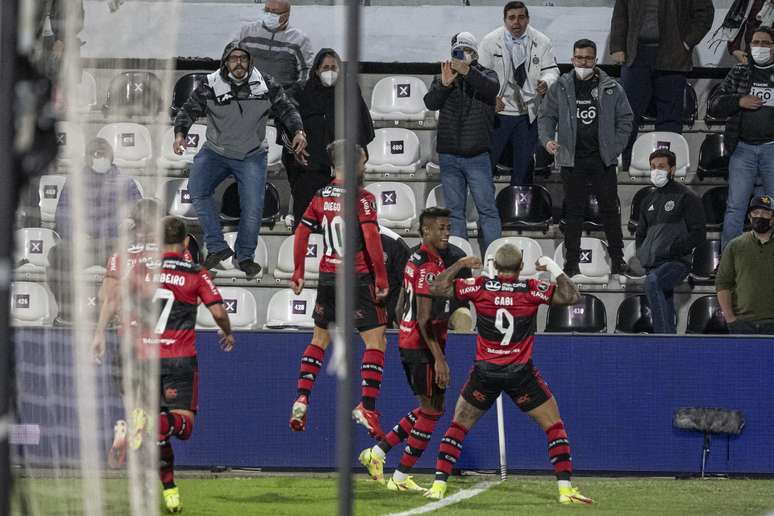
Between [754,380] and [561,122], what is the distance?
330 cm

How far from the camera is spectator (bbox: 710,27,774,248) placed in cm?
1456

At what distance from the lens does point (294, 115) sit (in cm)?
1457

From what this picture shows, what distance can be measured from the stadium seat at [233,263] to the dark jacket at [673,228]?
12.5ft

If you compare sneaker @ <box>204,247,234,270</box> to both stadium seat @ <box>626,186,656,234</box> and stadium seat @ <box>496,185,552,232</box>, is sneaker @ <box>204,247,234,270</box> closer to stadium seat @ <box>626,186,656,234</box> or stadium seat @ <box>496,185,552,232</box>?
stadium seat @ <box>496,185,552,232</box>

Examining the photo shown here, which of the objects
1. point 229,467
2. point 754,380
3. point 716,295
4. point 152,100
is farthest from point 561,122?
point 152,100

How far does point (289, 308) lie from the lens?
14695 millimetres

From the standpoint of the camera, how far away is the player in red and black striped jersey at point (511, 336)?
10805 mm

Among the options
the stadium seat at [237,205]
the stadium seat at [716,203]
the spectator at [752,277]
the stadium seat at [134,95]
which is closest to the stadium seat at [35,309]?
the stadium seat at [134,95]

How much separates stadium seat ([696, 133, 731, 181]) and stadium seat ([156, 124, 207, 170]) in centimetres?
542

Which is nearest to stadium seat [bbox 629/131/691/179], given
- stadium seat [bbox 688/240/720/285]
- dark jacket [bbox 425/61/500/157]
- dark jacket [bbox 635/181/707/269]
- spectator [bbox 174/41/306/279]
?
stadium seat [bbox 688/240/720/285]

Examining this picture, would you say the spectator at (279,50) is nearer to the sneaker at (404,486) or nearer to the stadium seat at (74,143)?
the sneaker at (404,486)

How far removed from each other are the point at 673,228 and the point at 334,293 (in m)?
3.69

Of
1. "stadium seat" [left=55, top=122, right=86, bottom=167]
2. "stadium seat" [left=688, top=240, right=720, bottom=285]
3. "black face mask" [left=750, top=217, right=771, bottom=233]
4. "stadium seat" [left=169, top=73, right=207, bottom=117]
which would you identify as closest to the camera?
"stadium seat" [left=55, top=122, right=86, bottom=167]

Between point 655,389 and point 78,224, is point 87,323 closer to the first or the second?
point 78,224
